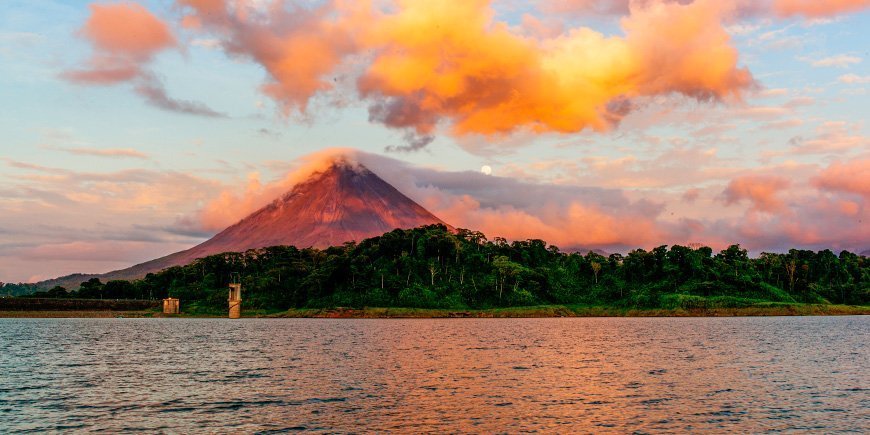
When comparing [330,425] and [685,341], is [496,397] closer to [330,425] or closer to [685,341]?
[330,425]

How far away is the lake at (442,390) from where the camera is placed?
48125 mm

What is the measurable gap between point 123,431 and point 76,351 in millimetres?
88365

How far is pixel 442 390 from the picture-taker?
212 ft

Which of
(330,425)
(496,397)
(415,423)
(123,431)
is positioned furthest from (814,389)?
(123,431)

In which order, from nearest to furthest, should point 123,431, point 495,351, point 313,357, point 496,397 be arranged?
point 123,431 < point 496,397 < point 313,357 < point 495,351

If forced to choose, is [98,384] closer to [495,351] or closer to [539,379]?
[539,379]

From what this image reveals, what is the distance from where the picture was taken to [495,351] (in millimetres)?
112750

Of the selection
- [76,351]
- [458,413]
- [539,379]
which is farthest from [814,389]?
[76,351]

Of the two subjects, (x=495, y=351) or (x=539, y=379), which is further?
(x=495, y=351)

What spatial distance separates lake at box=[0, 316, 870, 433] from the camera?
4812 cm

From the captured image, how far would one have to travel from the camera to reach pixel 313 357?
343 ft

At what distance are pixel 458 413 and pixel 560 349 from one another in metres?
68.5

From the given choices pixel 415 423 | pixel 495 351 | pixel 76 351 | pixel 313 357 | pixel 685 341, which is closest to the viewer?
pixel 415 423

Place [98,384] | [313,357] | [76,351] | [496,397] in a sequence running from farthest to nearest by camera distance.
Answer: [76,351] → [313,357] → [98,384] → [496,397]
